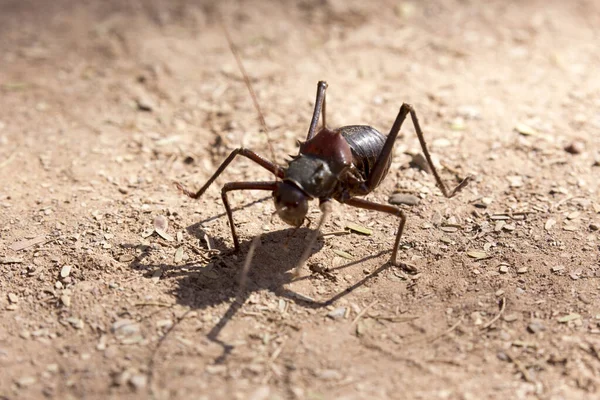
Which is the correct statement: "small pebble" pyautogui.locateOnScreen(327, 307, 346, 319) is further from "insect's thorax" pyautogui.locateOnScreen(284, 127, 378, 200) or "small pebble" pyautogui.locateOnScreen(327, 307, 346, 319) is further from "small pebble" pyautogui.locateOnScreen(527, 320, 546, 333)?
"small pebble" pyautogui.locateOnScreen(527, 320, 546, 333)

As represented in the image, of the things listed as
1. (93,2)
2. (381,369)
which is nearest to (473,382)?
(381,369)

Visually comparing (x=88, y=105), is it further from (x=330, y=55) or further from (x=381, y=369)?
(x=381, y=369)

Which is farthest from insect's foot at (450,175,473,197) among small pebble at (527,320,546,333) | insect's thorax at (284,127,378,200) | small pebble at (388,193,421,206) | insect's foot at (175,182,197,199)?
insect's foot at (175,182,197,199)

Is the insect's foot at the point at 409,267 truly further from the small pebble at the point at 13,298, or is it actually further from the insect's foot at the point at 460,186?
the small pebble at the point at 13,298

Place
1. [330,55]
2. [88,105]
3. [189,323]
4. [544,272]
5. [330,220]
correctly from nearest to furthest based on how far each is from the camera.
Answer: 1. [189,323]
2. [544,272]
3. [330,220]
4. [88,105]
5. [330,55]

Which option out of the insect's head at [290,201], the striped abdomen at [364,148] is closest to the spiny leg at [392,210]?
the striped abdomen at [364,148]
